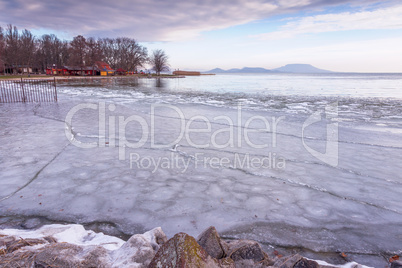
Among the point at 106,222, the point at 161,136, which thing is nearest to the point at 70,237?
the point at 106,222

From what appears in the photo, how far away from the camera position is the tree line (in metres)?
71.5

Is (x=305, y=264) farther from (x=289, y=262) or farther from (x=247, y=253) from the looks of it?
(x=247, y=253)

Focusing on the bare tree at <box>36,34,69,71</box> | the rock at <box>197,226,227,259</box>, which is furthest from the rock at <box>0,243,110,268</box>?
the bare tree at <box>36,34,69,71</box>

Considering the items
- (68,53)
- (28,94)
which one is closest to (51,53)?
(68,53)

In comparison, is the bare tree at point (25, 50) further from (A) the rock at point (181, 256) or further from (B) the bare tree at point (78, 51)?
(A) the rock at point (181, 256)

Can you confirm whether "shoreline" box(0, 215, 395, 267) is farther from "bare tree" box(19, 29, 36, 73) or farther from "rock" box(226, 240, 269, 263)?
"bare tree" box(19, 29, 36, 73)

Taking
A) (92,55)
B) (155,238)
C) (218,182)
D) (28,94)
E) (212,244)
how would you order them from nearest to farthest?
(212,244), (155,238), (218,182), (28,94), (92,55)

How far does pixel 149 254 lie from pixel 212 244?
675 mm

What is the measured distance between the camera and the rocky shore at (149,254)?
6.84 ft

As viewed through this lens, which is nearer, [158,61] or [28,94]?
[28,94]

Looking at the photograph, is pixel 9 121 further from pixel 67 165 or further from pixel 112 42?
pixel 112 42

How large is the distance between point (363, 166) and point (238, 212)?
420cm

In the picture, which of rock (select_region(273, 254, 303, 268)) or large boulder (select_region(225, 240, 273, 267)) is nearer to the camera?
rock (select_region(273, 254, 303, 268))

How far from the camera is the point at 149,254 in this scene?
2555 millimetres
